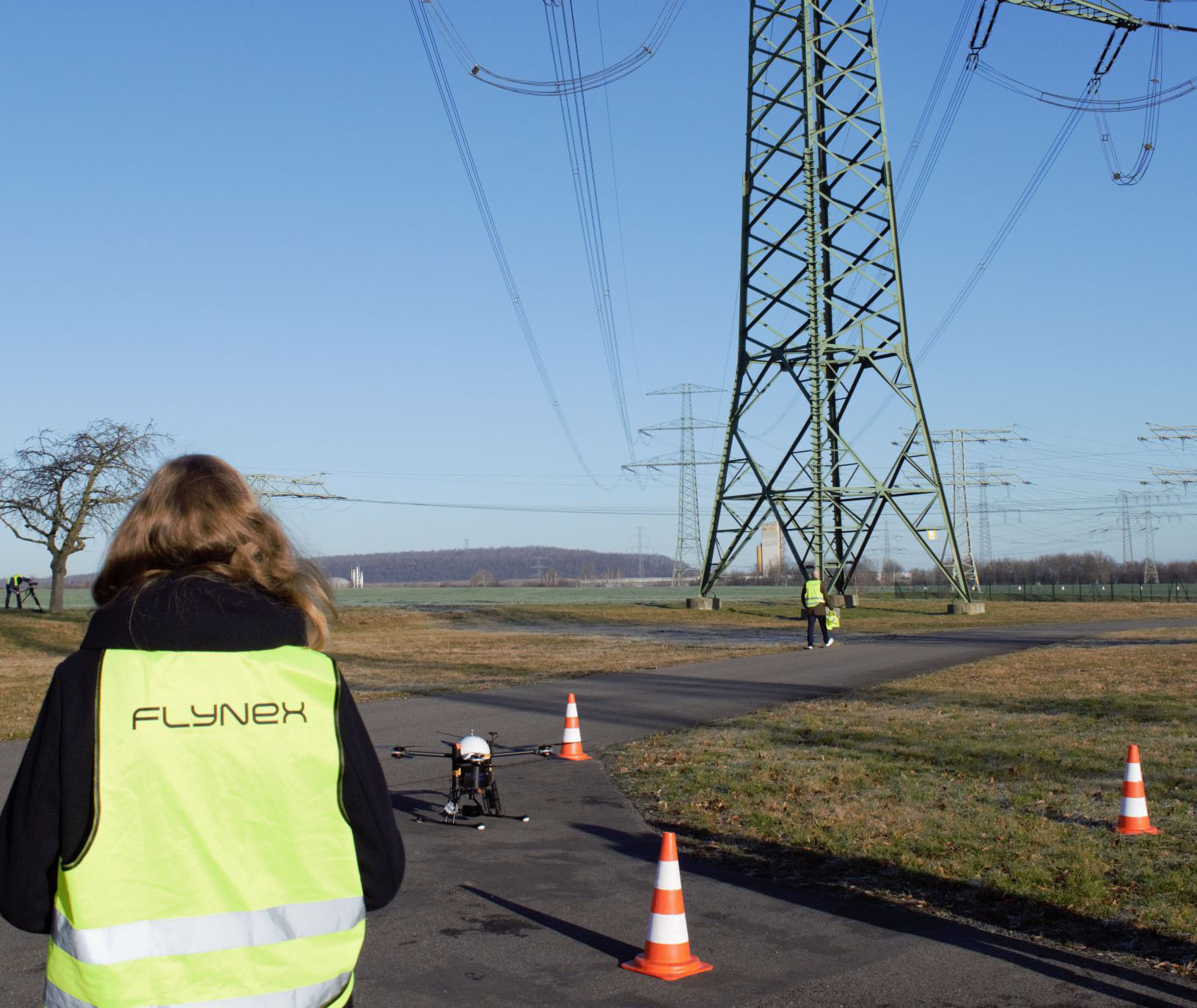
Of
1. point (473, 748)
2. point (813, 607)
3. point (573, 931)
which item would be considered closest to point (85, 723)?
point (573, 931)

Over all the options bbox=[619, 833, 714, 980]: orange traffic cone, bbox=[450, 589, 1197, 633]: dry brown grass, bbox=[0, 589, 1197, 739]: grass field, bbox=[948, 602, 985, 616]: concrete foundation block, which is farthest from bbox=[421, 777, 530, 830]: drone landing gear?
bbox=[948, 602, 985, 616]: concrete foundation block

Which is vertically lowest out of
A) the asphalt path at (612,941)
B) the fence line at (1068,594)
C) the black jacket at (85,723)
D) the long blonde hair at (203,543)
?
the asphalt path at (612,941)

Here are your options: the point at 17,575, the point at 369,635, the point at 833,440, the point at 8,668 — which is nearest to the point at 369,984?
the point at 8,668

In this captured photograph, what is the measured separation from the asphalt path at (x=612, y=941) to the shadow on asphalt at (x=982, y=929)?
0.05 ft

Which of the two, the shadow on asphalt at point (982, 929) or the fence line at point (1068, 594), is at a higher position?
the fence line at point (1068, 594)

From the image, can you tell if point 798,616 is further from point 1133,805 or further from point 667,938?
point 667,938

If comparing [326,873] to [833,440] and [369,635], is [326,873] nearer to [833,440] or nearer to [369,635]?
[369,635]

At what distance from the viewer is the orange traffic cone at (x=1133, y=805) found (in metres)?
7.75

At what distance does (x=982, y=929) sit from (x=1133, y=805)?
8.09ft

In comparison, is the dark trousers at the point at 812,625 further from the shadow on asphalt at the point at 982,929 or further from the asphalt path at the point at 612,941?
the shadow on asphalt at the point at 982,929

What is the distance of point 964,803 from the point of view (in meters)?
8.86

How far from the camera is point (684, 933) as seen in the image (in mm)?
5453

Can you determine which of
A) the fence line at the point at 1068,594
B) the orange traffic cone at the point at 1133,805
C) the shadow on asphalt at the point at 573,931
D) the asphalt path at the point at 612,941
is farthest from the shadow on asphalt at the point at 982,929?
the fence line at the point at 1068,594

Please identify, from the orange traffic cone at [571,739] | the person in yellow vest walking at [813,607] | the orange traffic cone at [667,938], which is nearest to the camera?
the orange traffic cone at [667,938]
